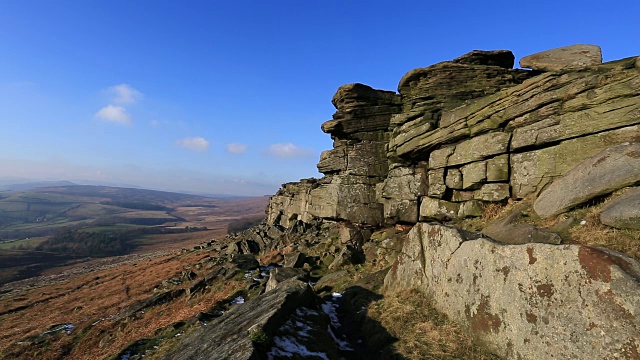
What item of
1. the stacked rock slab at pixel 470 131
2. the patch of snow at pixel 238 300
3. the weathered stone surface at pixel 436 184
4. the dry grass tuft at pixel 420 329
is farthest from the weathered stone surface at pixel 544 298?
the patch of snow at pixel 238 300

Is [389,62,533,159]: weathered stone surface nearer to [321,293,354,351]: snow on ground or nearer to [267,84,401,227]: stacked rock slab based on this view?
[267,84,401,227]: stacked rock slab

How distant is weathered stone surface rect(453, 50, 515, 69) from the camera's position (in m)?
24.7

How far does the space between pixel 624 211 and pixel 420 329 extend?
8.00m

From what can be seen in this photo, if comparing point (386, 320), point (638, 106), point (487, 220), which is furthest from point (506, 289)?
point (638, 106)

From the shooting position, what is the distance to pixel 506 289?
Answer: 9.21m

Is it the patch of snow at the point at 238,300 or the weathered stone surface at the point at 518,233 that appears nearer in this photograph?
the weathered stone surface at the point at 518,233

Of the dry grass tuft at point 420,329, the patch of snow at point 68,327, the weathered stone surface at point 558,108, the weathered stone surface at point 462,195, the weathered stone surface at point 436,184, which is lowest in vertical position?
the patch of snow at point 68,327

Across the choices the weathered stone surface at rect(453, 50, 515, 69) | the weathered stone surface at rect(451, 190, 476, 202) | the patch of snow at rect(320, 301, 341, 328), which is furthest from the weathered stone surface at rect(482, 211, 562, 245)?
the weathered stone surface at rect(453, 50, 515, 69)

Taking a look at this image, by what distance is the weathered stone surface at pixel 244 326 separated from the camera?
8.53 meters

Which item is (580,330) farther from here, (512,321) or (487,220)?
(487,220)

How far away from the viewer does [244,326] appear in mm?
10086

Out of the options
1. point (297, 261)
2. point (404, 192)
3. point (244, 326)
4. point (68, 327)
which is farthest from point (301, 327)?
point (68, 327)

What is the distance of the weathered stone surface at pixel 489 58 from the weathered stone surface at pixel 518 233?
50.0 feet

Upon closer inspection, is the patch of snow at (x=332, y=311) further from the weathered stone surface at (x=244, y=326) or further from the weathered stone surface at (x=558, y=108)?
the weathered stone surface at (x=558, y=108)
